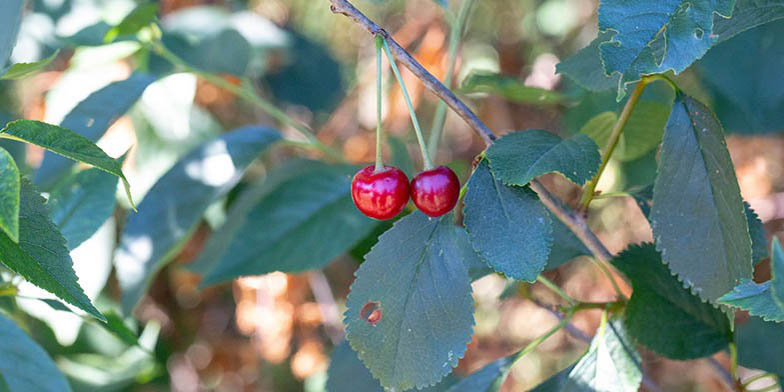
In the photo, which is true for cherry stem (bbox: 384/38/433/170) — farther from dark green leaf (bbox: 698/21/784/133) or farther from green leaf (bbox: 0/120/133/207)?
dark green leaf (bbox: 698/21/784/133)

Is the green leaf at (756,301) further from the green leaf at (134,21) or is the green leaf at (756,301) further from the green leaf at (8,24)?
the green leaf at (134,21)

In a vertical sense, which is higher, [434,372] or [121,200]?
[121,200]

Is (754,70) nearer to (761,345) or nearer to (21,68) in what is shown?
(761,345)

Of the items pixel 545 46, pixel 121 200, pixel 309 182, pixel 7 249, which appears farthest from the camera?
pixel 545 46

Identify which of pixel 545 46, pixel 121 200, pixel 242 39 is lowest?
pixel 121 200

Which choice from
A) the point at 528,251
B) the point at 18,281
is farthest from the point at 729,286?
the point at 18,281

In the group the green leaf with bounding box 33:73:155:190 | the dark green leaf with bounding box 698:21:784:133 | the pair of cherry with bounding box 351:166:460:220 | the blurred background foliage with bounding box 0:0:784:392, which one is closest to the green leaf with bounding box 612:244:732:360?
the pair of cherry with bounding box 351:166:460:220

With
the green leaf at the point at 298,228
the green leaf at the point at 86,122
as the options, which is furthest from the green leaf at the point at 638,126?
the green leaf at the point at 86,122

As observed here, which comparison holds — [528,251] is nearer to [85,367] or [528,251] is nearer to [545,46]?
[85,367]
